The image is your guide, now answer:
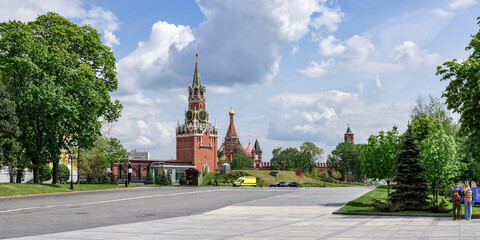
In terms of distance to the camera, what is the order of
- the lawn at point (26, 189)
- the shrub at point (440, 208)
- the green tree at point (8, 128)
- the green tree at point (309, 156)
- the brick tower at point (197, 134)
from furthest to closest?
1. the brick tower at point (197, 134)
2. the green tree at point (309, 156)
3. the green tree at point (8, 128)
4. the lawn at point (26, 189)
5. the shrub at point (440, 208)

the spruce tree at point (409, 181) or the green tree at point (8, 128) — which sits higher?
the green tree at point (8, 128)

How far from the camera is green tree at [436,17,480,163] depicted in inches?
920

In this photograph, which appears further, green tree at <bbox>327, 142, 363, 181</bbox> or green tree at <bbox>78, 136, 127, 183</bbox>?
green tree at <bbox>327, 142, 363, 181</bbox>

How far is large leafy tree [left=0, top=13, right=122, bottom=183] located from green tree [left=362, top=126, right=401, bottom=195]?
24617mm

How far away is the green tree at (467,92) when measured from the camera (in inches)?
920

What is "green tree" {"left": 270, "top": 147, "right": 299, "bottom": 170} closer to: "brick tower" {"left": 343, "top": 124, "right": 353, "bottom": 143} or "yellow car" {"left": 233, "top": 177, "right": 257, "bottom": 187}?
"brick tower" {"left": 343, "top": 124, "right": 353, "bottom": 143}

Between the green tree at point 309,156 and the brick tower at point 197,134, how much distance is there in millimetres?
32441

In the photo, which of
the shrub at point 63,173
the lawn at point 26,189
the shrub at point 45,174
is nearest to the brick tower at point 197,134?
the shrub at point 63,173

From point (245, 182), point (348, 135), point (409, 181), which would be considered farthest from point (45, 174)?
point (348, 135)

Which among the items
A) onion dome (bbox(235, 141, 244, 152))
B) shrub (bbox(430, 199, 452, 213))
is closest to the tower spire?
onion dome (bbox(235, 141, 244, 152))

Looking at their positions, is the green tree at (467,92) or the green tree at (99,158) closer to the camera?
the green tree at (467,92)

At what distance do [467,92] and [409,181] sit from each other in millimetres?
5690

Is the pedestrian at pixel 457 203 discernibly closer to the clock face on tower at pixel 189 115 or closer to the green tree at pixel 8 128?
the green tree at pixel 8 128

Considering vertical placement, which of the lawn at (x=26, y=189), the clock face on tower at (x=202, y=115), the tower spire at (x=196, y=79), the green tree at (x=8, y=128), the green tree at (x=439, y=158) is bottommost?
the lawn at (x=26, y=189)
